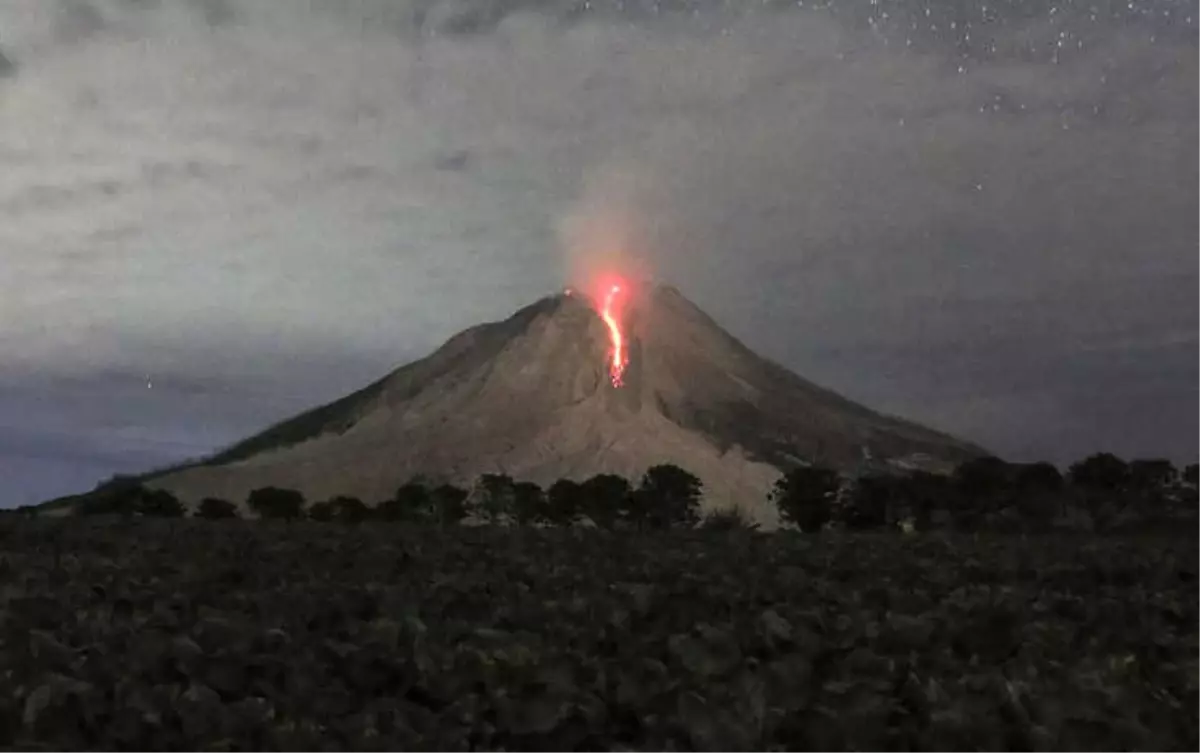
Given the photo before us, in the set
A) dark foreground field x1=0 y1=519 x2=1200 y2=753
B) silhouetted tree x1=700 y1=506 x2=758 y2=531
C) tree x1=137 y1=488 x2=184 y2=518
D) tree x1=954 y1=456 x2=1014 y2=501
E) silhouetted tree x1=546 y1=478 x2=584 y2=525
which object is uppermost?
tree x1=137 y1=488 x2=184 y2=518

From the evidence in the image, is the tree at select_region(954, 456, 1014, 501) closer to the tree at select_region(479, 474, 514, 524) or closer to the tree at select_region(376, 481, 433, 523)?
the tree at select_region(479, 474, 514, 524)

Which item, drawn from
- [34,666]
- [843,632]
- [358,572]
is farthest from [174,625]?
[358,572]

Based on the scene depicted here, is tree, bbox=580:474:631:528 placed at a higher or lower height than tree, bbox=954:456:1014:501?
higher

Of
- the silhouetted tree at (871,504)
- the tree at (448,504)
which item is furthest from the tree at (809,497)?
Answer: the tree at (448,504)

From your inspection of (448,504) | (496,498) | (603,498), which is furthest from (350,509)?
(603,498)

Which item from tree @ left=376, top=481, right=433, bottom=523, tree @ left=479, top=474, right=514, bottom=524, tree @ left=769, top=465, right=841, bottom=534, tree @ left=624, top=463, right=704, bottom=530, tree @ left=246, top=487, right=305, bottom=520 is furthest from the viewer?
tree @ left=479, top=474, right=514, bottom=524

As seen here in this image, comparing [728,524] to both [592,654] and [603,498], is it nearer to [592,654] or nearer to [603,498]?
[592,654]

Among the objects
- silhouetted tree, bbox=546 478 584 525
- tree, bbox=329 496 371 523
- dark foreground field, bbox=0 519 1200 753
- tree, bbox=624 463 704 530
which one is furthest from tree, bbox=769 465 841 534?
dark foreground field, bbox=0 519 1200 753
